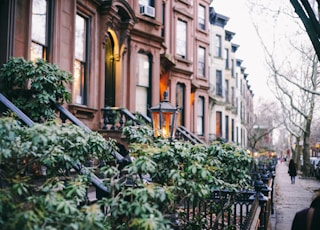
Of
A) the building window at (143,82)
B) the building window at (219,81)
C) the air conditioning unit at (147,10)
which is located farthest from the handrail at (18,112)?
the building window at (219,81)

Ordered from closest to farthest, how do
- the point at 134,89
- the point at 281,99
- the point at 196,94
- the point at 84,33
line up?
the point at 84,33
the point at 134,89
the point at 196,94
the point at 281,99

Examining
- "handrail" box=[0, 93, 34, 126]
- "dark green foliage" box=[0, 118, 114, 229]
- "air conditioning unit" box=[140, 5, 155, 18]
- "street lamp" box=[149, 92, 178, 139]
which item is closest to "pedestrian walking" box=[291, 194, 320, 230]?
"dark green foliage" box=[0, 118, 114, 229]

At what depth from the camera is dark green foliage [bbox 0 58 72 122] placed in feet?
29.8

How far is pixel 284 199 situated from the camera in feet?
67.4

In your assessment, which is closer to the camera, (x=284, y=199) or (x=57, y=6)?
(x=57, y=6)

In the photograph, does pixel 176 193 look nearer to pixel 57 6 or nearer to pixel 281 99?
pixel 57 6

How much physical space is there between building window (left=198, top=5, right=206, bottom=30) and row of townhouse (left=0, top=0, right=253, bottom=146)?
0.04 meters

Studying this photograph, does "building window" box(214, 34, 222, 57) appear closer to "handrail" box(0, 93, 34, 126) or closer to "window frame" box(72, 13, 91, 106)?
"window frame" box(72, 13, 91, 106)

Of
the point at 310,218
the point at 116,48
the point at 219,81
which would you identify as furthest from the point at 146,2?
the point at 219,81

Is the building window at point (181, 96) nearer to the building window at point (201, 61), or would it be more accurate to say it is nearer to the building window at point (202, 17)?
the building window at point (201, 61)

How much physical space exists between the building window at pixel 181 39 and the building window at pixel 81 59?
11.8 m

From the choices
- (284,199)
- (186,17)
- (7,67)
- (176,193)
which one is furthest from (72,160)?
(186,17)

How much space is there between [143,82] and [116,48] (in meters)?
2.62

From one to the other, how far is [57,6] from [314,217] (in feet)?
31.2
